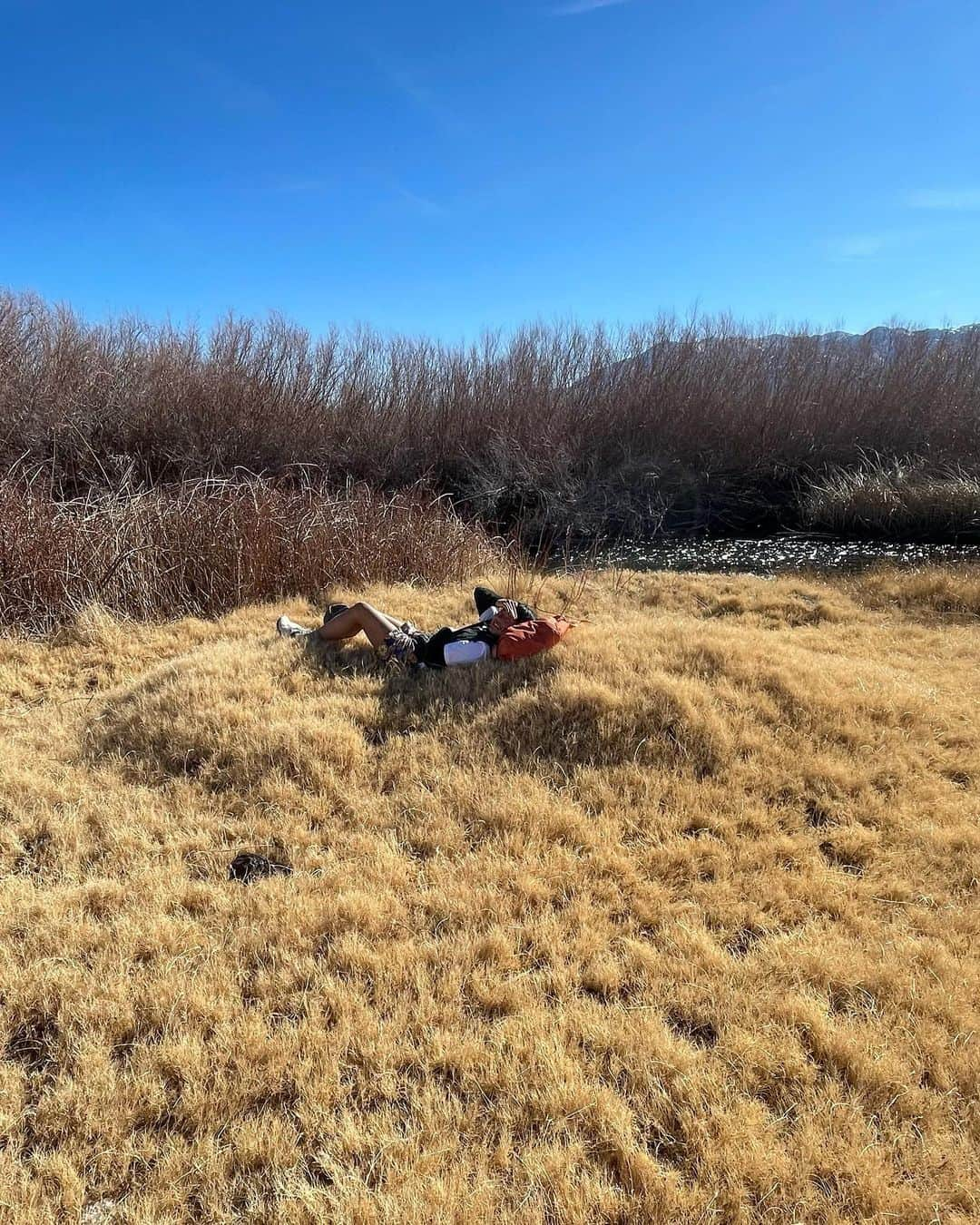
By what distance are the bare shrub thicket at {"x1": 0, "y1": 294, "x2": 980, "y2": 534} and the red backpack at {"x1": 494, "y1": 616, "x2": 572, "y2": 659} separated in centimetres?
1009

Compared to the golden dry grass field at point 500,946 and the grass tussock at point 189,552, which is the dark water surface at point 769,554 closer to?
the grass tussock at point 189,552

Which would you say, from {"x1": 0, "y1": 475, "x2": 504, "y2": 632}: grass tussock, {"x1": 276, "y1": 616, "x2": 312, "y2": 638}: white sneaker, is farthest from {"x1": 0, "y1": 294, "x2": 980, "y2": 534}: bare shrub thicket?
{"x1": 276, "y1": 616, "x2": 312, "y2": 638}: white sneaker

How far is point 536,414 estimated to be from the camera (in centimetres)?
1831

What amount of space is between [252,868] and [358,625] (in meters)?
2.65

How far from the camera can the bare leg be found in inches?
217

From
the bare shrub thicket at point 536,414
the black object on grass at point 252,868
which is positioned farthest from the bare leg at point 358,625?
the bare shrub thicket at point 536,414

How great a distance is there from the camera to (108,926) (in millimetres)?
2771

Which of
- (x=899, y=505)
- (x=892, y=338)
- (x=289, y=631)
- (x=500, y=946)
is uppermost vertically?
(x=892, y=338)

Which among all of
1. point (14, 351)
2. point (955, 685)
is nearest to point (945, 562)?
point (955, 685)

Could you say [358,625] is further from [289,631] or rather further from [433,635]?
[289,631]

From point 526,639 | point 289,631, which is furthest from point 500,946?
point 289,631

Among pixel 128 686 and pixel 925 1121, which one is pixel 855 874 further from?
pixel 128 686

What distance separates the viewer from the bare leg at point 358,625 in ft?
18.1

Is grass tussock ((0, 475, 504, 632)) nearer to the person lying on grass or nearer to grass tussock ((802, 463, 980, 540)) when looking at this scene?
the person lying on grass
